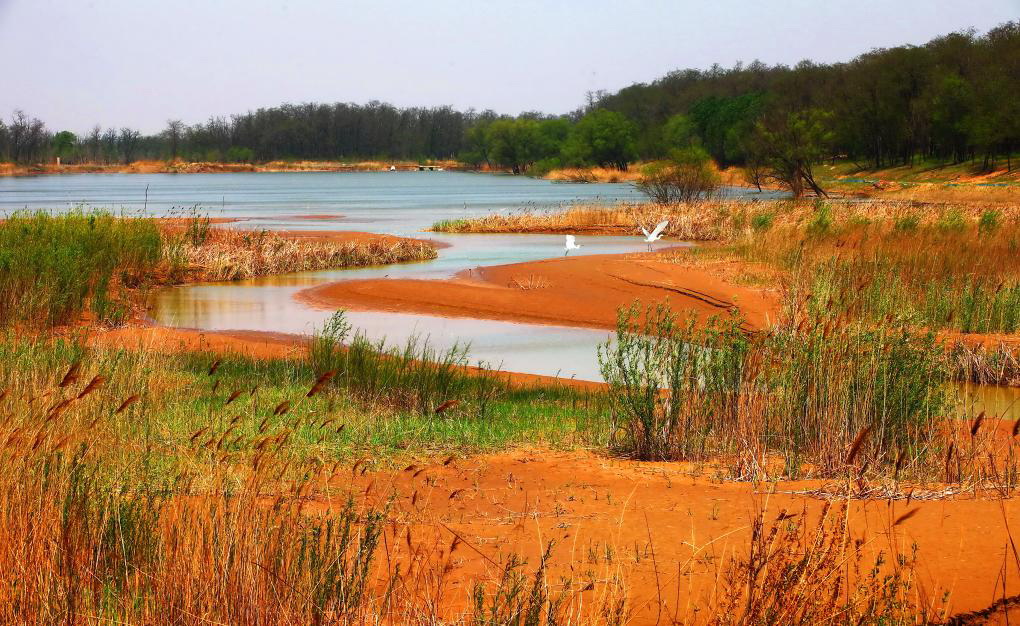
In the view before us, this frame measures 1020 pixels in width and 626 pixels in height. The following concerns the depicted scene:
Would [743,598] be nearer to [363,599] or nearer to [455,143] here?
[363,599]

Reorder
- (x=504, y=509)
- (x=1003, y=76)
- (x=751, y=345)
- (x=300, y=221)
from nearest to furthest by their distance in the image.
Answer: (x=504, y=509)
(x=751, y=345)
(x=300, y=221)
(x=1003, y=76)

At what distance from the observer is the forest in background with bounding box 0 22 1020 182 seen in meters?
62.9

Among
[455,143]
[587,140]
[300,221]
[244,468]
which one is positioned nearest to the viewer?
[244,468]

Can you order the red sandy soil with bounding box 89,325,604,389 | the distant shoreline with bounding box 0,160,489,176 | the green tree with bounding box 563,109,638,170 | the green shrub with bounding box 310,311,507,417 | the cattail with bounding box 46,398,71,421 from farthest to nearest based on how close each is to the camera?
1. the distant shoreline with bounding box 0,160,489,176
2. the green tree with bounding box 563,109,638,170
3. the red sandy soil with bounding box 89,325,604,389
4. the green shrub with bounding box 310,311,507,417
5. the cattail with bounding box 46,398,71,421

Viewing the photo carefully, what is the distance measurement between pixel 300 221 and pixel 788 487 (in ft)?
136

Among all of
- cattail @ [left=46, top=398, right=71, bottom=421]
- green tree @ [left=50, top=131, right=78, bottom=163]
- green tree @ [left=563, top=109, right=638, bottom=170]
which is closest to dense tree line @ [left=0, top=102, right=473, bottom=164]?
green tree @ [left=50, top=131, right=78, bottom=163]

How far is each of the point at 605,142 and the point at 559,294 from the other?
105 metres

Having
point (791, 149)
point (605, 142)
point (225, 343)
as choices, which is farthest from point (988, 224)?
point (605, 142)

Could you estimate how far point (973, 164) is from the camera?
6706cm

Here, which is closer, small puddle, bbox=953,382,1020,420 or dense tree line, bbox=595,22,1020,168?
small puddle, bbox=953,382,1020,420

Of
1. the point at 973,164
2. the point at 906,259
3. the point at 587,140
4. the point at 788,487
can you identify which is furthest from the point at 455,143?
the point at 788,487

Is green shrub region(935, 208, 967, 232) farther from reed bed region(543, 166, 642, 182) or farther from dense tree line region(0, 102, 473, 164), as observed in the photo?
dense tree line region(0, 102, 473, 164)

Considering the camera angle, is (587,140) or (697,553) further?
(587,140)

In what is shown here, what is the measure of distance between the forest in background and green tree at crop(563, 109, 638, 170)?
0.18 m
